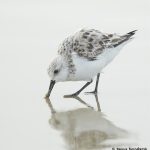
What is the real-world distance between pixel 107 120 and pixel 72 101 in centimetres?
87

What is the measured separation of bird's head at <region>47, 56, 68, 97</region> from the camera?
7.50 meters

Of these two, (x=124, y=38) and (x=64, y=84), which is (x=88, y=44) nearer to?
(x=124, y=38)

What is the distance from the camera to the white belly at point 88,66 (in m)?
7.64

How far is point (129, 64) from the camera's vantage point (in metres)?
8.35

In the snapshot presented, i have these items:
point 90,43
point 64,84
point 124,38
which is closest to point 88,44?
point 90,43

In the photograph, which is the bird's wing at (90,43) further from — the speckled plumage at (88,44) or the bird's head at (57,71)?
the bird's head at (57,71)

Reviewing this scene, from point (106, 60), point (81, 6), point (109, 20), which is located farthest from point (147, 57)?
point (81, 6)

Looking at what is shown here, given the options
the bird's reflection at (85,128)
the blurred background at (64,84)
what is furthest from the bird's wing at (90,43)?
the bird's reflection at (85,128)

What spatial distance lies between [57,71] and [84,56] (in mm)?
431

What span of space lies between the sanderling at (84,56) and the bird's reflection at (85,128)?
19.5 inches

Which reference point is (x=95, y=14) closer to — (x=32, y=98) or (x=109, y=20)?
(x=109, y=20)

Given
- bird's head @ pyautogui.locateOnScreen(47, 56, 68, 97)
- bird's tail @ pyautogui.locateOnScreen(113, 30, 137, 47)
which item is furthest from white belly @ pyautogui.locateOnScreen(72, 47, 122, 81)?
bird's tail @ pyautogui.locateOnScreen(113, 30, 137, 47)

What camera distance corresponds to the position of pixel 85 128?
6359 mm

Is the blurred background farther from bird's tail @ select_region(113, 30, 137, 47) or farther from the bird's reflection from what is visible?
bird's tail @ select_region(113, 30, 137, 47)
